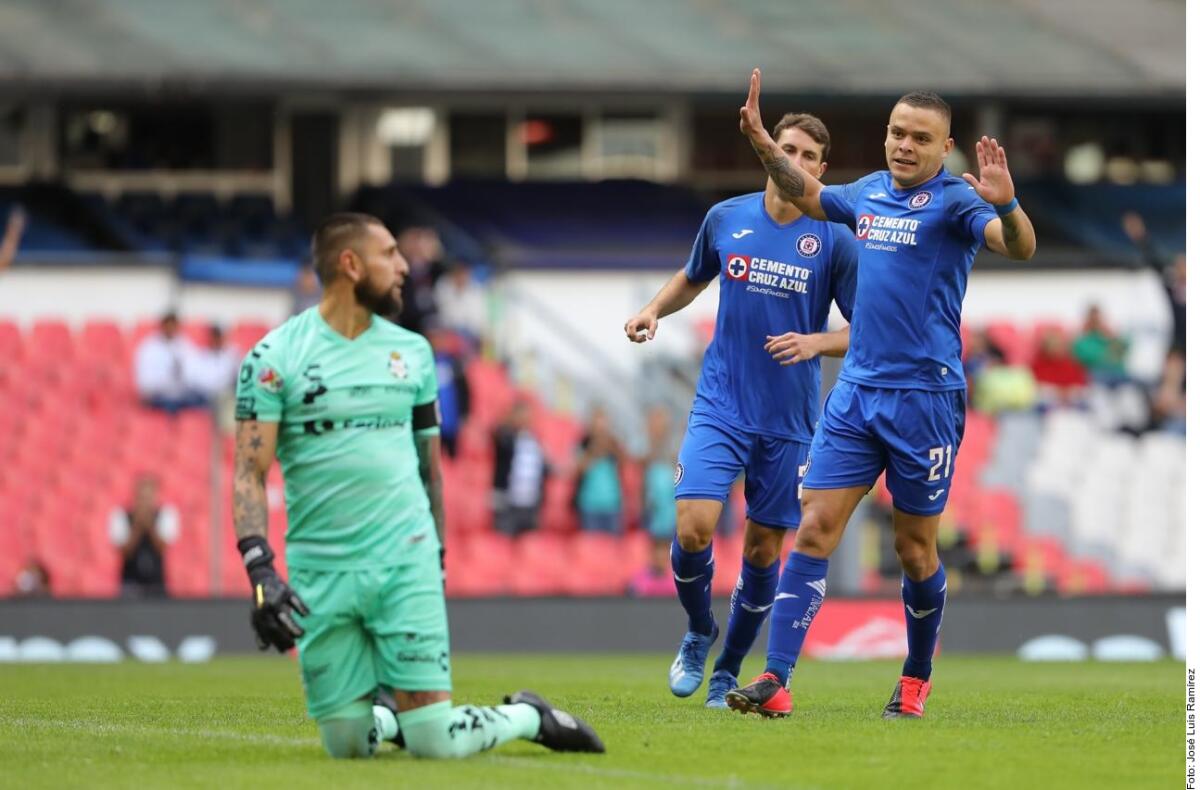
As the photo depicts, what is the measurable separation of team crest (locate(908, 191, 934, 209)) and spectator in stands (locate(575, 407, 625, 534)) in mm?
10764

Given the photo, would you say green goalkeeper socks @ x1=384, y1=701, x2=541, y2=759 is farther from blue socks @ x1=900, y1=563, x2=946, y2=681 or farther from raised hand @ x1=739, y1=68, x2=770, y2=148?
raised hand @ x1=739, y1=68, x2=770, y2=148

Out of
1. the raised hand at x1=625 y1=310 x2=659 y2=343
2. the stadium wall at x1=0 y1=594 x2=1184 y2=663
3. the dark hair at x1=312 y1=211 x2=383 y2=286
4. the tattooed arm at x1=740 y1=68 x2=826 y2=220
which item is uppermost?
the tattooed arm at x1=740 y1=68 x2=826 y2=220

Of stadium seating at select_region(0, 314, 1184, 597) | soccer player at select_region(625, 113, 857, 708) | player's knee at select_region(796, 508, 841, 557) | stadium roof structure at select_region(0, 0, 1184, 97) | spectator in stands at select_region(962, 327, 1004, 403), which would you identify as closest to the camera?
player's knee at select_region(796, 508, 841, 557)

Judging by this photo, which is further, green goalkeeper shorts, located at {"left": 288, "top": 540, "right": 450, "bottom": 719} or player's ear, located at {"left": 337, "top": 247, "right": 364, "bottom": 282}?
player's ear, located at {"left": 337, "top": 247, "right": 364, "bottom": 282}

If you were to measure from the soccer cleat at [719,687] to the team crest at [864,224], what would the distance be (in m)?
2.25

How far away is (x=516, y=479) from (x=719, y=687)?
32.4ft

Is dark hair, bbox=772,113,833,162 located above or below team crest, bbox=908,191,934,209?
above

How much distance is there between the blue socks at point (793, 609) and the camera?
9.09 meters

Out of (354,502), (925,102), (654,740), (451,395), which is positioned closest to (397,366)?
(354,502)

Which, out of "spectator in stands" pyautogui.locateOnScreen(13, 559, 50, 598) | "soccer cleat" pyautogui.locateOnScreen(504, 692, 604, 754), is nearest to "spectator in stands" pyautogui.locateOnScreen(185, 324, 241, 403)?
"spectator in stands" pyautogui.locateOnScreen(13, 559, 50, 598)

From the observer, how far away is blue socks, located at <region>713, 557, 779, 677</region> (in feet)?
33.0

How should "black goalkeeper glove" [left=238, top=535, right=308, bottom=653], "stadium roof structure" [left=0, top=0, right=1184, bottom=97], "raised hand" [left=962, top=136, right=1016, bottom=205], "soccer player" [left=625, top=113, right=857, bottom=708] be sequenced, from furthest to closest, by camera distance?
"stadium roof structure" [left=0, top=0, right=1184, bottom=97] < "soccer player" [left=625, top=113, right=857, bottom=708] < "raised hand" [left=962, top=136, right=1016, bottom=205] < "black goalkeeper glove" [left=238, top=535, right=308, bottom=653]

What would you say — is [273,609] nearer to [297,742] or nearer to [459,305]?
[297,742]

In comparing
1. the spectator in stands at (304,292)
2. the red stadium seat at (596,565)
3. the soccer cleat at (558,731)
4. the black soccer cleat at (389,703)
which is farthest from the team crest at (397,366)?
the spectator in stands at (304,292)
